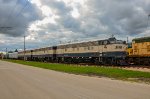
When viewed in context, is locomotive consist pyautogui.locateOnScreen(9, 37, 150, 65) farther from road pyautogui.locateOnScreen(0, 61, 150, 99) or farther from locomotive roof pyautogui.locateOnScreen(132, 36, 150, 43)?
road pyautogui.locateOnScreen(0, 61, 150, 99)

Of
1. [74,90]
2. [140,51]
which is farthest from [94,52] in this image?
[74,90]

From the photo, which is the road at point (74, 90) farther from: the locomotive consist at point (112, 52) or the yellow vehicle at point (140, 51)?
the locomotive consist at point (112, 52)

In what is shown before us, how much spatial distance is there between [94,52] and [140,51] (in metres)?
8.75

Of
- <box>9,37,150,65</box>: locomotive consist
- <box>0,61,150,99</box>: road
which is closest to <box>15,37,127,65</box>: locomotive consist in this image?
<box>9,37,150,65</box>: locomotive consist

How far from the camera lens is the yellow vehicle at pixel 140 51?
127 ft

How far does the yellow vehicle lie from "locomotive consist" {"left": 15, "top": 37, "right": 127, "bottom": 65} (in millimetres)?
1183

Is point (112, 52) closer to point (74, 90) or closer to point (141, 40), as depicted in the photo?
point (141, 40)

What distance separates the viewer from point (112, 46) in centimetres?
4188

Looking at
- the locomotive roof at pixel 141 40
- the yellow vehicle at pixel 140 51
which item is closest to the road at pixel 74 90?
the yellow vehicle at pixel 140 51

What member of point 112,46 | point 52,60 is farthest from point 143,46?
point 52,60

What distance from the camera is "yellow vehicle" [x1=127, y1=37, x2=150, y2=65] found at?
127 feet

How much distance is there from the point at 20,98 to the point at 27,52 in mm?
95078

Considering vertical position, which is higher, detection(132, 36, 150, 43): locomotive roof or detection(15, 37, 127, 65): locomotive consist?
detection(132, 36, 150, 43): locomotive roof

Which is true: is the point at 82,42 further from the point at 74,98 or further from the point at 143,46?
the point at 74,98
